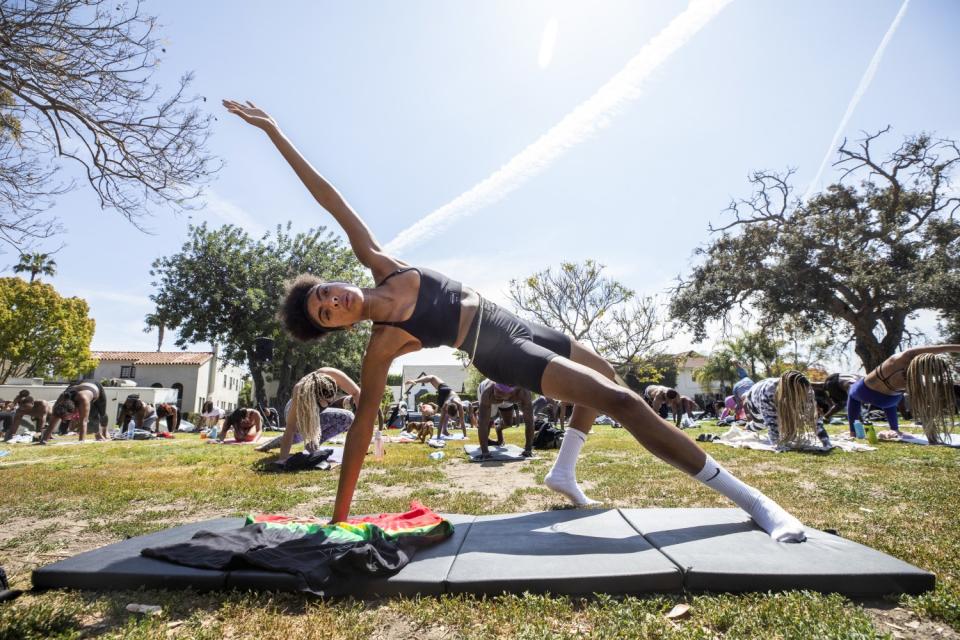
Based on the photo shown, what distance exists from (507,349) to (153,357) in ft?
178

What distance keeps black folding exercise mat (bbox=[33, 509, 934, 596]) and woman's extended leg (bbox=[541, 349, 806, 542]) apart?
112 mm

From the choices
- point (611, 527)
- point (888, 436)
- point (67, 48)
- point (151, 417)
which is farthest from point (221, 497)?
point (151, 417)

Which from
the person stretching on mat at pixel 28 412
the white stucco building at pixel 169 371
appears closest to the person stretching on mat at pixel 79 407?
the person stretching on mat at pixel 28 412

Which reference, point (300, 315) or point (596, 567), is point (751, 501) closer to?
point (596, 567)

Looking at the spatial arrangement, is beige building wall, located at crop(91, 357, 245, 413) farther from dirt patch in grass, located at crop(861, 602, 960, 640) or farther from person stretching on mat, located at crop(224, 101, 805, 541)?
dirt patch in grass, located at crop(861, 602, 960, 640)

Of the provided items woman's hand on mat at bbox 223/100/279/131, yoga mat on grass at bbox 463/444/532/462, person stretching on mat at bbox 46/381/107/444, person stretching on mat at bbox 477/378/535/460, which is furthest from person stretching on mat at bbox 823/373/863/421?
person stretching on mat at bbox 46/381/107/444

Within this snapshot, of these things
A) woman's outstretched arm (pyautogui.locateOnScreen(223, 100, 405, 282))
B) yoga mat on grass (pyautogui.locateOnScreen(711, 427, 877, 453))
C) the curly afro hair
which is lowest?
yoga mat on grass (pyautogui.locateOnScreen(711, 427, 877, 453))

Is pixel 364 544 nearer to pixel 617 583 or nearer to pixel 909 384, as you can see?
pixel 617 583

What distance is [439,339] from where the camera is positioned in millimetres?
2938

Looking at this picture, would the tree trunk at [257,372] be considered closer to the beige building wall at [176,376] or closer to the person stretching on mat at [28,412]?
the person stretching on mat at [28,412]

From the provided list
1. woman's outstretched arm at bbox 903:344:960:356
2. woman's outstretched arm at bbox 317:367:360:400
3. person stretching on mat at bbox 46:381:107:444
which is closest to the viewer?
woman's outstretched arm at bbox 903:344:960:356

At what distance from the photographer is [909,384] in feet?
20.8

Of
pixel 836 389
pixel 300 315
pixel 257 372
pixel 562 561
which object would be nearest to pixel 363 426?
pixel 300 315

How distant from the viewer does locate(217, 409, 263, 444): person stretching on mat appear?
12031 mm
